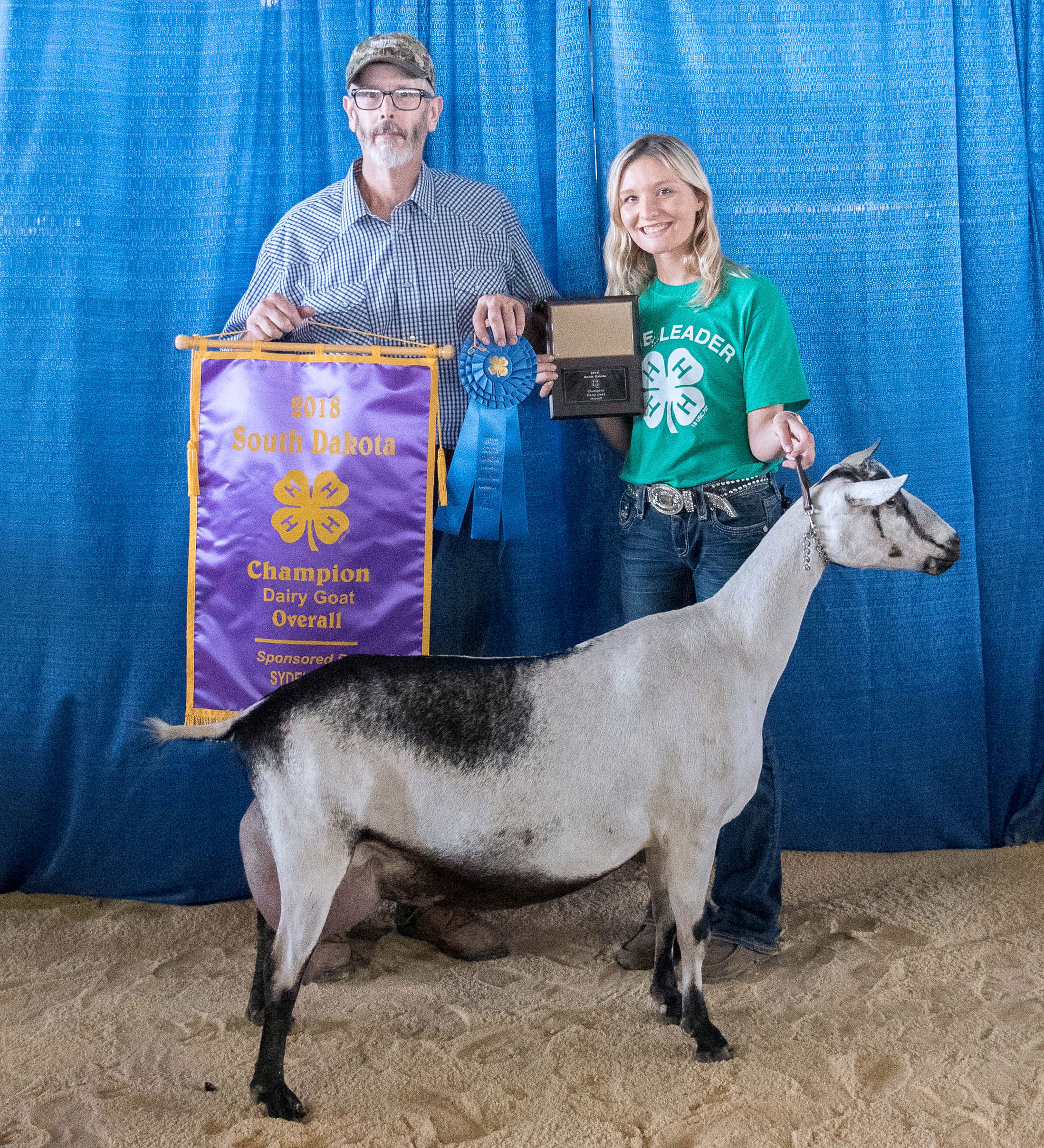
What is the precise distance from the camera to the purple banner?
2.95 metres

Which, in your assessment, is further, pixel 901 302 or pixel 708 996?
pixel 901 302

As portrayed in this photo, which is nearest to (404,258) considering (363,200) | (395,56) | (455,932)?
(363,200)

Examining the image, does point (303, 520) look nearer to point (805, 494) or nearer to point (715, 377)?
point (715, 377)

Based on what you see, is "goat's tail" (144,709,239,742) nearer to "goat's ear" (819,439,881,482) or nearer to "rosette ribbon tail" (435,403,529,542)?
"rosette ribbon tail" (435,403,529,542)

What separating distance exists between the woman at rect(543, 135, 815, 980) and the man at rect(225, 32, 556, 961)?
346 mm

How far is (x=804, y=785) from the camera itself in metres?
3.79

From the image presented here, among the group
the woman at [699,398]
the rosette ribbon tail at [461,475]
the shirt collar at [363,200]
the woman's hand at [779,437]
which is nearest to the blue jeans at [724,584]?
the woman at [699,398]

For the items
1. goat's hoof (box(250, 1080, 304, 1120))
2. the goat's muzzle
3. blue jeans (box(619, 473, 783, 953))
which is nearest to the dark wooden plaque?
blue jeans (box(619, 473, 783, 953))

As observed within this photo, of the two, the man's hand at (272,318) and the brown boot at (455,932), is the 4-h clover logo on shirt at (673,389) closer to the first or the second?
the man's hand at (272,318)

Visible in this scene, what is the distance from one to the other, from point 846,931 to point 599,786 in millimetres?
1356

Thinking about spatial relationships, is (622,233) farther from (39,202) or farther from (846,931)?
(846,931)

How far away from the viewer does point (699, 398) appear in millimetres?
2797

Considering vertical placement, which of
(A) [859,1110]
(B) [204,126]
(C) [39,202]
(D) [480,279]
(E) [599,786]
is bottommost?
(A) [859,1110]

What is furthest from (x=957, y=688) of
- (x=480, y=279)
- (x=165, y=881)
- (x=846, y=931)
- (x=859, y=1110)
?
(x=165, y=881)
